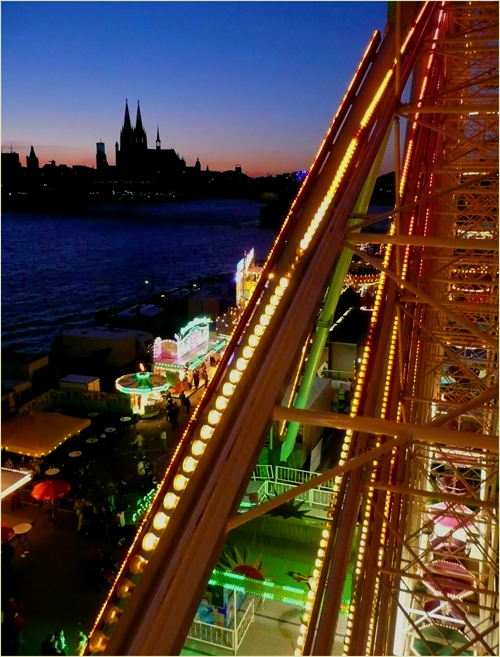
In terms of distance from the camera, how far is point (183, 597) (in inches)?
72.6

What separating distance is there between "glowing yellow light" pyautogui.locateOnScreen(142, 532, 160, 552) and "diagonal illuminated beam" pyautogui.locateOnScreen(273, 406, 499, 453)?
2.15 ft

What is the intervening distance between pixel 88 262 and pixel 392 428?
2927 inches

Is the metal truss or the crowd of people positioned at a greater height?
the metal truss

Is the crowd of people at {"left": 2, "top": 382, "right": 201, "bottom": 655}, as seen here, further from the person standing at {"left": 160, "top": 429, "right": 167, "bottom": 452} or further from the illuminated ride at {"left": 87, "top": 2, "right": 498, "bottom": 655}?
the illuminated ride at {"left": 87, "top": 2, "right": 498, "bottom": 655}

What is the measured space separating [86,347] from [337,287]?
41.9 feet

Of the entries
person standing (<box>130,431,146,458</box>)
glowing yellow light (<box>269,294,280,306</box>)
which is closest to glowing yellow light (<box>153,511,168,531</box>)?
glowing yellow light (<box>269,294,280,306</box>)

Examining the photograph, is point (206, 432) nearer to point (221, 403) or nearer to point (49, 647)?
point (221, 403)

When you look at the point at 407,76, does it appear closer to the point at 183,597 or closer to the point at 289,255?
the point at 289,255

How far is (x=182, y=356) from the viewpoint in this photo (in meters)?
17.0

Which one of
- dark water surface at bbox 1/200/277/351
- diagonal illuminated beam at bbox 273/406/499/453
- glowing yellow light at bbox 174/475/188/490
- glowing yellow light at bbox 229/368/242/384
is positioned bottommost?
dark water surface at bbox 1/200/277/351

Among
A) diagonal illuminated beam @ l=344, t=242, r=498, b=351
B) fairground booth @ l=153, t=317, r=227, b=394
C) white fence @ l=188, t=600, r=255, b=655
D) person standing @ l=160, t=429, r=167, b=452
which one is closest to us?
diagonal illuminated beam @ l=344, t=242, r=498, b=351

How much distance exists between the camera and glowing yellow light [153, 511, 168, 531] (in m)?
2.07

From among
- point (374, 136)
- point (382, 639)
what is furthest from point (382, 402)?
point (374, 136)

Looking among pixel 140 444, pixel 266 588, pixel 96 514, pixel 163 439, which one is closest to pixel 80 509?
pixel 96 514
